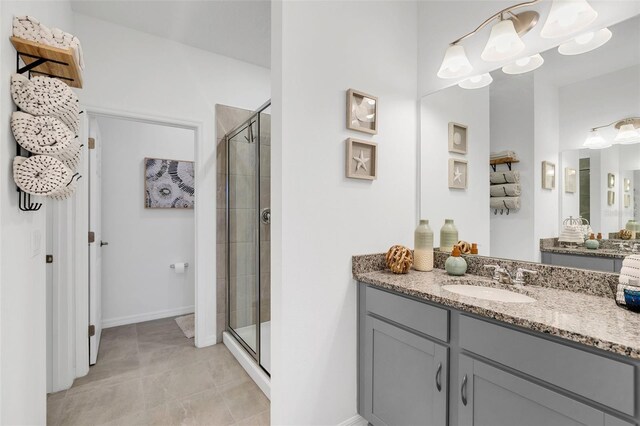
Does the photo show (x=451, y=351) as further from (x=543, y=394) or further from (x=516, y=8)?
(x=516, y=8)

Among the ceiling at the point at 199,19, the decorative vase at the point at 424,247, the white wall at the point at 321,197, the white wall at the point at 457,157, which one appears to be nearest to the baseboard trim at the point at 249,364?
the white wall at the point at 321,197

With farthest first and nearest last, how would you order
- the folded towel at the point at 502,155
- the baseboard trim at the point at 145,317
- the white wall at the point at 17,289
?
the baseboard trim at the point at 145,317
the folded towel at the point at 502,155
the white wall at the point at 17,289

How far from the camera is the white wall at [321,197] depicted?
5.12 ft

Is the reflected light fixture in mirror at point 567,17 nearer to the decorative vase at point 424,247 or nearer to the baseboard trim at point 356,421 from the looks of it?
the decorative vase at point 424,247

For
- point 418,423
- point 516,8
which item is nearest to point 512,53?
point 516,8

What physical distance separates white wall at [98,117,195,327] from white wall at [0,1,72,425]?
6.76 ft

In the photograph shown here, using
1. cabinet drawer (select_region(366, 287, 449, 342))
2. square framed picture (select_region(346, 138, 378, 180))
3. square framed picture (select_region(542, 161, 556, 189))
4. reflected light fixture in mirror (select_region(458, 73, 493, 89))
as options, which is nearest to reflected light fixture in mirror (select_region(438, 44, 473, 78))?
reflected light fixture in mirror (select_region(458, 73, 493, 89))

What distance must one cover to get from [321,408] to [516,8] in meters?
2.27

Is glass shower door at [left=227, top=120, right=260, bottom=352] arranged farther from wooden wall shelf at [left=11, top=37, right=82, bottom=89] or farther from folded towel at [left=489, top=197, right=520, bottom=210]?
folded towel at [left=489, top=197, right=520, bottom=210]

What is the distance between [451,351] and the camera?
4.27 ft

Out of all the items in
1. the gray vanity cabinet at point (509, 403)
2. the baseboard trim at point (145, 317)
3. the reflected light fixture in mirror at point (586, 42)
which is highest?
the reflected light fixture in mirror at point (586, 42)

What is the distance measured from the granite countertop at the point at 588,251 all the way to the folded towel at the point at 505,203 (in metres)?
0.26

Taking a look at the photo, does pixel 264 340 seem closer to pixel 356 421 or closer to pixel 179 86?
pixel 356 421

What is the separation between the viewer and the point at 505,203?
1.75 m
